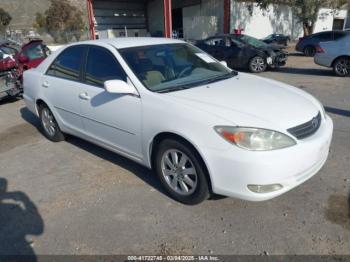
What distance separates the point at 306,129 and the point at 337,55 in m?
8.36

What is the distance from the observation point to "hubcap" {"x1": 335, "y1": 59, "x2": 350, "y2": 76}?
396 inches

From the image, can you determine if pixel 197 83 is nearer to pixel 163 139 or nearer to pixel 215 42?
pixel 163 139

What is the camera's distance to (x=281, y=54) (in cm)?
1216

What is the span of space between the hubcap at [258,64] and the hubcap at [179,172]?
30.8 ft

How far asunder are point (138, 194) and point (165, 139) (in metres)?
0.81

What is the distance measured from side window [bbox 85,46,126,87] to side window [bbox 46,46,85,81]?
24 centimetres

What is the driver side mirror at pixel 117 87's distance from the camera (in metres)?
3.35

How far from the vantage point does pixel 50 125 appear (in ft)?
17.3

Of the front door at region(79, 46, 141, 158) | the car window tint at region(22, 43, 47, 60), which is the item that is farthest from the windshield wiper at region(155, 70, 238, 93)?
the car window tint at region(22, 43, 47, 60)

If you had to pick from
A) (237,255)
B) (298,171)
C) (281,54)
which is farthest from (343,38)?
(237,255)

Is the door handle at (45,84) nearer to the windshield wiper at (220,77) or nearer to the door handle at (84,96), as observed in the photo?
the door handle at (84,96)

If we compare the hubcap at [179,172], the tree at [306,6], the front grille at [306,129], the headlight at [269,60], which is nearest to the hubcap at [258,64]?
the headlight at [269,60]

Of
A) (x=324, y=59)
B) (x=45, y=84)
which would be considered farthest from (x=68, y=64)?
(x=324, y=59)

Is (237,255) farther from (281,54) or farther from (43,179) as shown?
(281,54)
